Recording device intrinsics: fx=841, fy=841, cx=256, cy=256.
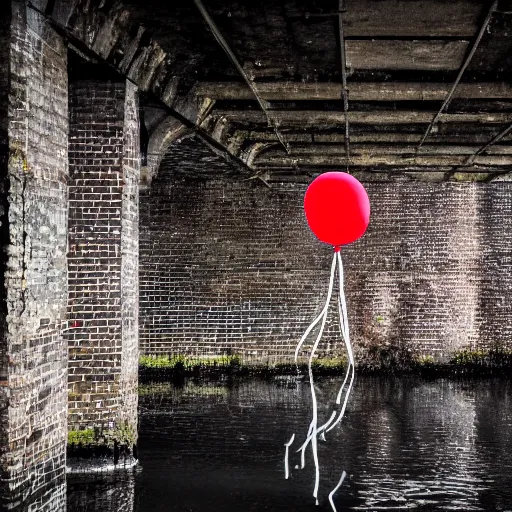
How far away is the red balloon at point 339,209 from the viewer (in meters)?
6.00

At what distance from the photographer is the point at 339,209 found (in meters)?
6.00

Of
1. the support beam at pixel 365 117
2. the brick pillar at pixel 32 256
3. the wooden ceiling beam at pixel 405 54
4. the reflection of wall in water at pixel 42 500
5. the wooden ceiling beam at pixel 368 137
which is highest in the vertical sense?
the wooden ceiling beam at pixel 368 137

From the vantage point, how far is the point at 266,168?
14.1 meters

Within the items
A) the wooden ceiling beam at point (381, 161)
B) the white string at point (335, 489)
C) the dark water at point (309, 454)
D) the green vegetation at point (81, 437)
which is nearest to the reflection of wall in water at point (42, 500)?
the dark water at point (309, 454)

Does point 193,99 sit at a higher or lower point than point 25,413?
higher

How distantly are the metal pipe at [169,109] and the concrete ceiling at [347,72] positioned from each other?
16cm

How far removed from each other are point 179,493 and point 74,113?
3651 millimetres

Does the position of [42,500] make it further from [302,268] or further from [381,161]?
[302,268]

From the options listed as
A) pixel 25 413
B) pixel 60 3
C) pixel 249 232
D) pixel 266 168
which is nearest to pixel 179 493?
pixel 25 413

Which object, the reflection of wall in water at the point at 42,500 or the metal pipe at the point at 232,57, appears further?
the metal pipe at the point at 232,57

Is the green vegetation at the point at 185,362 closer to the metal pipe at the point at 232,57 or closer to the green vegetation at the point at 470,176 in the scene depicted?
the green vegetation at the point at 470,176

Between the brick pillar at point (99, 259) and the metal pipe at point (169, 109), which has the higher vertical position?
the metal pipe at point (169, 109)

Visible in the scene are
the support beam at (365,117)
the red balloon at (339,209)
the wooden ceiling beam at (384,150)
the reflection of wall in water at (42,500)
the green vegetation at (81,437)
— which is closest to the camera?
the reflection of wall in water at (42,500)

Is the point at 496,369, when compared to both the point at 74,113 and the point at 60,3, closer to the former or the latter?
the point at 74,113
